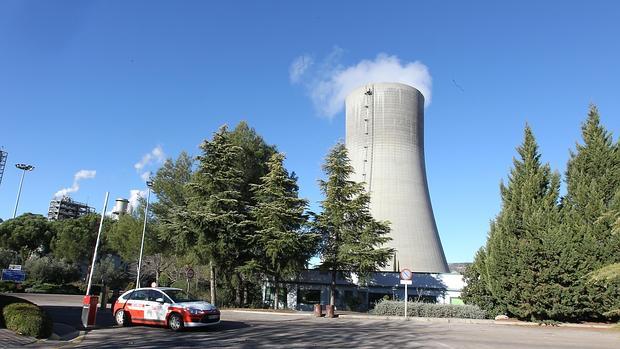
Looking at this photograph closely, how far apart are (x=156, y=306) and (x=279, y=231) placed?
39.8 ft

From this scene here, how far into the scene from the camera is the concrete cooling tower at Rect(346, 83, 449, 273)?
3250cm

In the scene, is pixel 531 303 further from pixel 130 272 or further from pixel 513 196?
pixel 130 272

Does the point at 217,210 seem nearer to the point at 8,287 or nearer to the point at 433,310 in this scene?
the point at 433,310

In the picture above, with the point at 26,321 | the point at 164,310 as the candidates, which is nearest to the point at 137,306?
the point at 164,310

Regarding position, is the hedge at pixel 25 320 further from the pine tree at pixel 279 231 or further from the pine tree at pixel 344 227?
the pine tree at pixel 344 227

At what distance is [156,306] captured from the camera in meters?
14.6

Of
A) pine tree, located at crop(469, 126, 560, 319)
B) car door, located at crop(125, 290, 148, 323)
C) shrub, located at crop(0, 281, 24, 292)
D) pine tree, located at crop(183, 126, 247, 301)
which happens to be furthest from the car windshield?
shrub, located at crop(0, 281, 24, 292)

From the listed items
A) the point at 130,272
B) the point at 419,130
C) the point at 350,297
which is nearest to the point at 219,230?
the point at 350,297

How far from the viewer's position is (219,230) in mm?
26531

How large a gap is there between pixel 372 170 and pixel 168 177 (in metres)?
16.7

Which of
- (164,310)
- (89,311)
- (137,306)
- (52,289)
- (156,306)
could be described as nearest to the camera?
(89,311)

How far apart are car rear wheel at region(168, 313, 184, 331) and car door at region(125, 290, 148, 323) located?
1.32 meters

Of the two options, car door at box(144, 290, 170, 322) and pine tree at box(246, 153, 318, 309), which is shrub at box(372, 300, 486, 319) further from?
car door at box(144, 290, 170, 322)

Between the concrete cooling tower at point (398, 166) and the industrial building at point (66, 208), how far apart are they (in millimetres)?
141539
